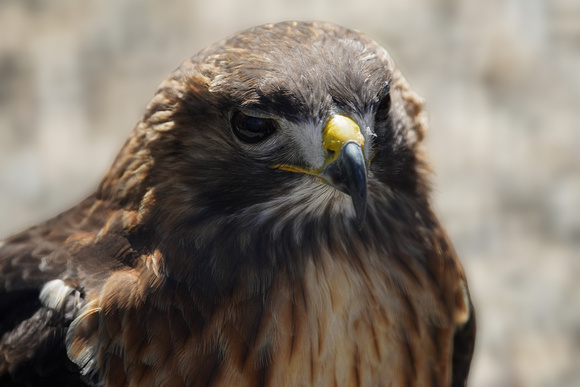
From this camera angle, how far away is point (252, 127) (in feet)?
7.57

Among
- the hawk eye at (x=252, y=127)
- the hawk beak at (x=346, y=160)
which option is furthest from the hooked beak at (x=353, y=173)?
the hawk eye at (x=252, y=127)

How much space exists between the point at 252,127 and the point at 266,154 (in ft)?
0.28

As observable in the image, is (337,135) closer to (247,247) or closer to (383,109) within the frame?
(383,109)

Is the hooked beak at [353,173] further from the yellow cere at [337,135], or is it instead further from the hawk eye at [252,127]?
the hawk eye at [252,127]

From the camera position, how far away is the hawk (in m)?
2.32

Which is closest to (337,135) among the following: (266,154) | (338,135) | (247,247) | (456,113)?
(338,135)

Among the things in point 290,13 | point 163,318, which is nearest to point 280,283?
point 163,318

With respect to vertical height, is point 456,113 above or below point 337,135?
below

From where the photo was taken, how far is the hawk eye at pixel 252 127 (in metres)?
2.29

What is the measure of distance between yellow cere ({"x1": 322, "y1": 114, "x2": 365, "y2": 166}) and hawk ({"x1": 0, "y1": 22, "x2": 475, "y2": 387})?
0.05ft

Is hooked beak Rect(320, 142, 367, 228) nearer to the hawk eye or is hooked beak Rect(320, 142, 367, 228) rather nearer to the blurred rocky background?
the hawk eye

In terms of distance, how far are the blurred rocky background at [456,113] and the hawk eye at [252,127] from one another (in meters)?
2.99

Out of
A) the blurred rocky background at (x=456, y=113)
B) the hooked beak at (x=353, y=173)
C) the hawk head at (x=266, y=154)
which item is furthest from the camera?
the blurred rocky background at (x=456, y=113)

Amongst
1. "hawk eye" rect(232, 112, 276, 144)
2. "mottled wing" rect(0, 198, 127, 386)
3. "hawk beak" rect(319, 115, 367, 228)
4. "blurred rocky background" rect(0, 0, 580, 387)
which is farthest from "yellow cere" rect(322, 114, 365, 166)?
"blurred rocky background" rect(0, 0, 580, 387)
